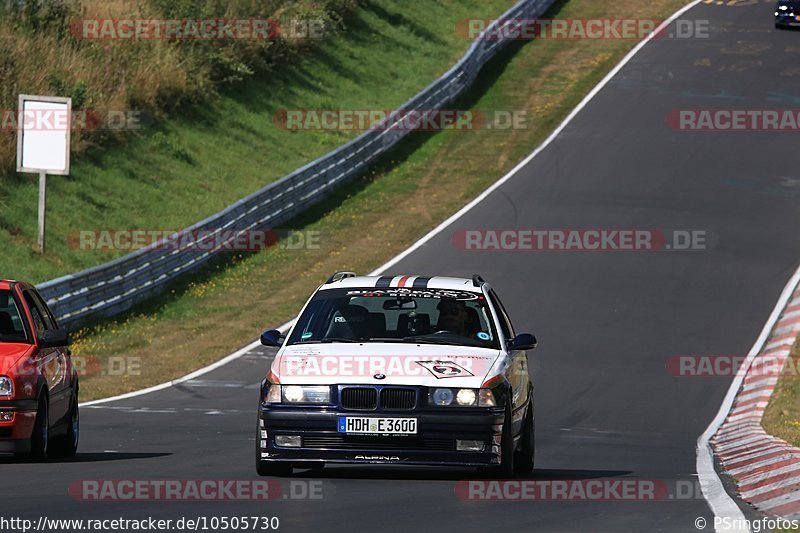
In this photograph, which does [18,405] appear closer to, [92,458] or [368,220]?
[92,458]

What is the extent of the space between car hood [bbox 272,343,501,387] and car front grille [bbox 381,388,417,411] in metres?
0.06

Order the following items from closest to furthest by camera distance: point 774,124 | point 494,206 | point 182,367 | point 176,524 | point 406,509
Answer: point 176,524 < point 406,509 < point 182,367 < point 494,206 < point 774,124

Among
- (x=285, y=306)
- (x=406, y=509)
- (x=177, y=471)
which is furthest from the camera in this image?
(x=285, y=306)

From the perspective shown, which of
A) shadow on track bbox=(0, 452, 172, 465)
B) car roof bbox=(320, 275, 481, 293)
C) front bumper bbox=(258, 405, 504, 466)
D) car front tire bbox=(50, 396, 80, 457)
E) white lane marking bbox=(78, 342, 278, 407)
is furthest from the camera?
white lane marking bbox=(78, 342, 278, 407)

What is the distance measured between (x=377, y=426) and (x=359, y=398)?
0.24 metres

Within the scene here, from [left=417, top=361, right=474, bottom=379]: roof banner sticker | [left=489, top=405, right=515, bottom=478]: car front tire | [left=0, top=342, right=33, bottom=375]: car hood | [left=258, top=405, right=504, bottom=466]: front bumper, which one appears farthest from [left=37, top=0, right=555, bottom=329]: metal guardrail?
[left=489, top=405, right=515, bottom=478]: car front tire

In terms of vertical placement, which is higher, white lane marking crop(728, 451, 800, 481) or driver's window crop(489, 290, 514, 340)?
driver's window crop(489, 290, 514, 340)

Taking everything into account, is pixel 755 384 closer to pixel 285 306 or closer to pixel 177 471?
pixel 285 306

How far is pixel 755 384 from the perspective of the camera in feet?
72.8

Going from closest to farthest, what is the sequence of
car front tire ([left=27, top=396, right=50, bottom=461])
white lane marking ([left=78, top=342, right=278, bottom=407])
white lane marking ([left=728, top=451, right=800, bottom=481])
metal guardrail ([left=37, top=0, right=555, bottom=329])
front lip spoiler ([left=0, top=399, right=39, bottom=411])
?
1. front lip spoiler ([left=0, top=399, right=39, bottom=411])
2. car front tire ([left=27, top=396, right=50, bottom=461])
3. white lane marking ([left=728, top=451, right=800, bottom=481])
4. white lane marking ([left=78, top=342, right=278, bottom=407])
5. metal guardrail ([left=37, top=0, right=555, bottom=329])

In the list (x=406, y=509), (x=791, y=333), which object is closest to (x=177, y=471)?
(x=406, y=509)

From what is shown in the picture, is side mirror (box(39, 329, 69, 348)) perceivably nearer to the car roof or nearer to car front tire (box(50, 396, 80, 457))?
car front tire (box(50, 396, 80, 457))

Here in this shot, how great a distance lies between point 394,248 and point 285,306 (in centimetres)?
427

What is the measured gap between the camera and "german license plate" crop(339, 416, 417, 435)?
35.3 feet
